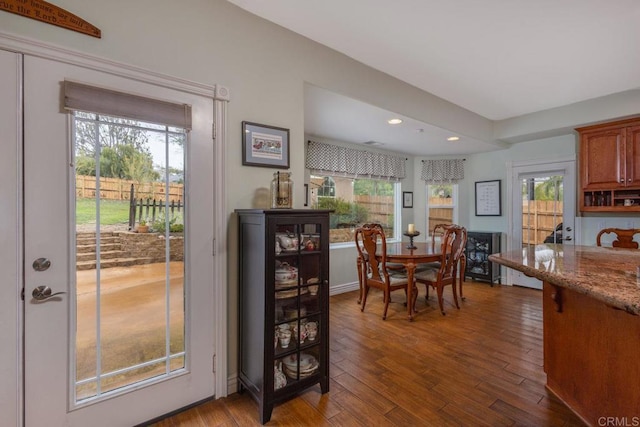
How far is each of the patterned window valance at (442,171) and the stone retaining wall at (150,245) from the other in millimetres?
4744

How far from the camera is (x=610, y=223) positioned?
12.7ft

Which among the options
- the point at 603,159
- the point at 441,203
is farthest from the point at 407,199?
the point at 603,159

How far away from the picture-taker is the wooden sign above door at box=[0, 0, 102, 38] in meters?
1.36

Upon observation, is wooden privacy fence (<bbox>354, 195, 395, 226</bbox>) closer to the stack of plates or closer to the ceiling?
the ceiling

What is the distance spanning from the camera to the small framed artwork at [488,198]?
4.98 meters

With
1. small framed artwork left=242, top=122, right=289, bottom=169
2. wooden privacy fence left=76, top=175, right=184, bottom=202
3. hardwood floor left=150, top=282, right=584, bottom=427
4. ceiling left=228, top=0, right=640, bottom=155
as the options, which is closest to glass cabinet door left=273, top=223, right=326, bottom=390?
hardwood floor left=150, top=282, right=584, bottom=427

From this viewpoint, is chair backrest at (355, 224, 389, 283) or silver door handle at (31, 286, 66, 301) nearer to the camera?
silver door handle at (31, 286, 66, 301)

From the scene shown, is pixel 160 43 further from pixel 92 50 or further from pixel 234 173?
pixel 234 173

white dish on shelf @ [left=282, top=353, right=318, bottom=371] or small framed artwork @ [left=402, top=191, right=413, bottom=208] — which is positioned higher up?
small framed artwork @ [left=402, top=191, right=413, bottom=208]

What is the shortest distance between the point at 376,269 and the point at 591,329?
2.02 meters

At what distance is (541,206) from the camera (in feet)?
14.9

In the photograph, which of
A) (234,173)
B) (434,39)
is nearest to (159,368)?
(234,173)

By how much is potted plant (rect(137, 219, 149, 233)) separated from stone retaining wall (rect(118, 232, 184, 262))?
0.02 meters

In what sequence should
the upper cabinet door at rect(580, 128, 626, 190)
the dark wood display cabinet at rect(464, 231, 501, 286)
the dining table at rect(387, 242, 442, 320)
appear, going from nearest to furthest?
the dining table at rect(387, 242, 442, 320) < the upper cabinet door at rect(580, 128, 626, 190) < the dark wood display cabinet at rect(464, 231, 501, 286)
